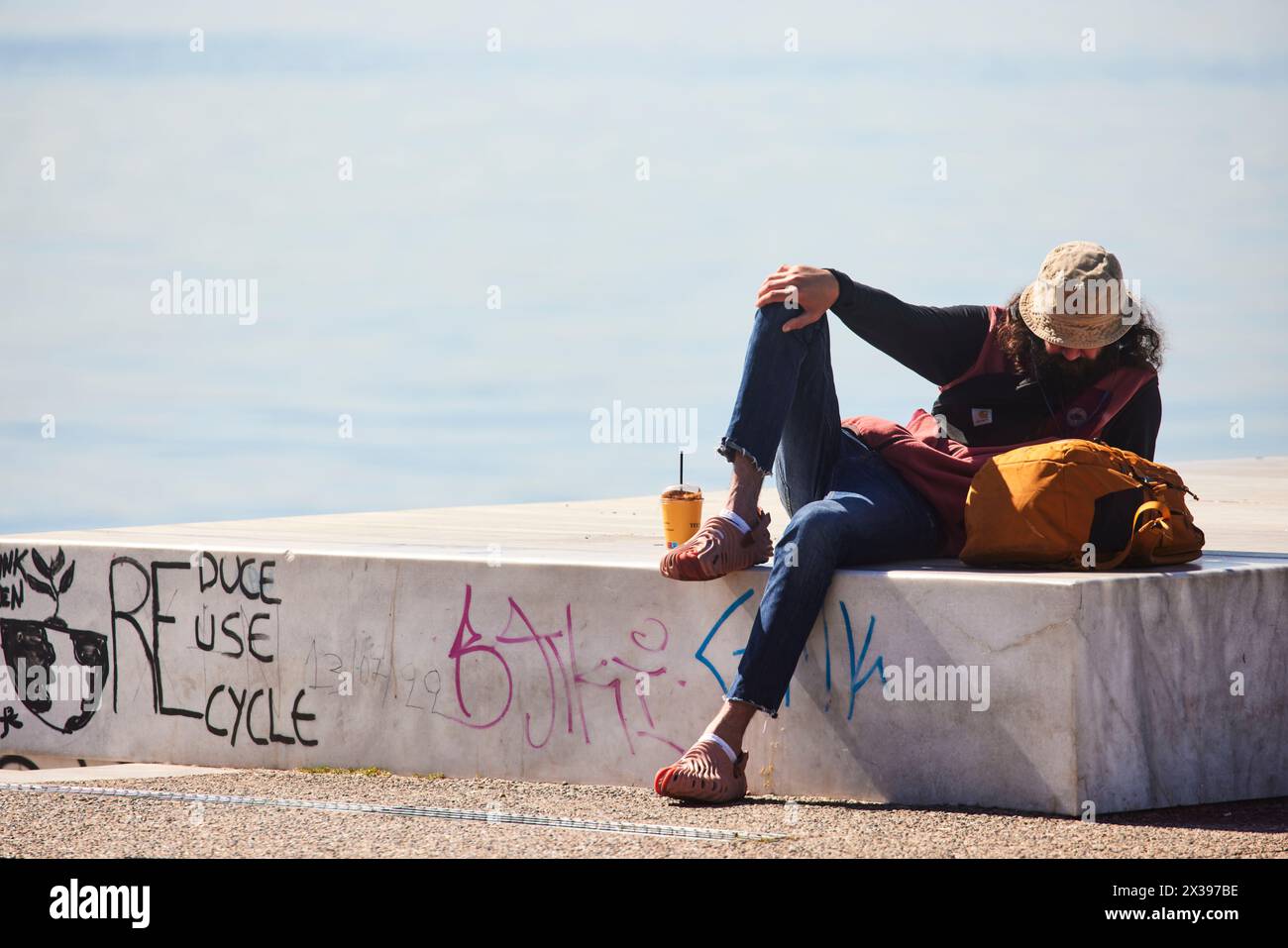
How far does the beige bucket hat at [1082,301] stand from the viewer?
5375 mm

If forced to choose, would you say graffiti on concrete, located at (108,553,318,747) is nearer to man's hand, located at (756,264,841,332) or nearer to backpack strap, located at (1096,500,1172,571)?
man's hand, located at (756,264,841,332)

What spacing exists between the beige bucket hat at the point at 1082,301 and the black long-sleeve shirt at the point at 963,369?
0.21 meters

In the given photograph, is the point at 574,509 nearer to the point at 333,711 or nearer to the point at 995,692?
the point at 333,711

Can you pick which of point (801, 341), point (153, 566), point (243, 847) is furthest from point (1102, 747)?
point (153, 566)

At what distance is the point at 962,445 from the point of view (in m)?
5.63

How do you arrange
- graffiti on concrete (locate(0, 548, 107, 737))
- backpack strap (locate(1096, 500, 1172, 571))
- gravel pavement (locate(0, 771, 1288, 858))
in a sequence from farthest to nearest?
graffiti on concrete (locate(0, 548, 107, 737)) → backpack strap (locate(1096, 500, 1172, 571)) → gravel pavement (locate(0, 771, 1288, 858))

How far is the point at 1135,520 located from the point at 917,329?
0.89 meters

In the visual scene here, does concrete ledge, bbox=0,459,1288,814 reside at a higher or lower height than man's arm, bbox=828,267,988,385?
lower

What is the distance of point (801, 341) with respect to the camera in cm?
521

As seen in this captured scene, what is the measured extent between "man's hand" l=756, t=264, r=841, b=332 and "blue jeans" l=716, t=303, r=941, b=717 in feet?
0.08

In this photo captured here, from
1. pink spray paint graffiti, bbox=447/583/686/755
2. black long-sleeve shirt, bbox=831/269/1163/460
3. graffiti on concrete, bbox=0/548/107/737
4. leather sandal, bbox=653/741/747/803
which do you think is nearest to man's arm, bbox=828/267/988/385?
black long-sleeve shirt, bbox=831/269/1163/460

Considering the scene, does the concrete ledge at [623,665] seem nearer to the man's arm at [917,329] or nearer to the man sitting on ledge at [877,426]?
the man sitting on ledge at [877,426]

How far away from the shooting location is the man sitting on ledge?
16.8 feet

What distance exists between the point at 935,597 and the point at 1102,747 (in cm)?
61
